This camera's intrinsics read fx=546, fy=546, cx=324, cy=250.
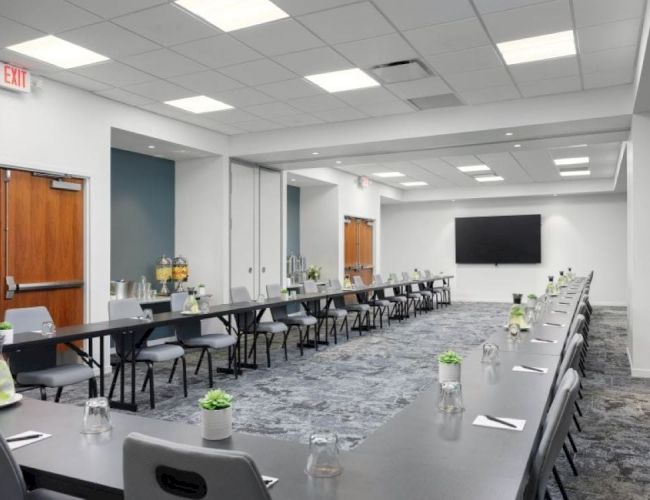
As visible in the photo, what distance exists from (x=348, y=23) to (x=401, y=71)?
1.26 metres

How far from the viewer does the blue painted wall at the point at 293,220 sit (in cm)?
1204

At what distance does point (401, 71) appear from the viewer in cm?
543

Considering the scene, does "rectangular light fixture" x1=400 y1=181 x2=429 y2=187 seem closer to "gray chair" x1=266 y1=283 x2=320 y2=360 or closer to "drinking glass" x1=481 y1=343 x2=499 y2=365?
"gray chair" x1=266 y1=283 x2=320 y2=360

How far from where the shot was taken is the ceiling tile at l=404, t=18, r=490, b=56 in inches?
172

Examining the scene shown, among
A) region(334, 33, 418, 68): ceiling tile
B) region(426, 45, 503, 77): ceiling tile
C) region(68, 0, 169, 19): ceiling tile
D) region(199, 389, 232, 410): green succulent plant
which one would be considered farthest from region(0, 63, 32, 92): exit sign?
region(199, 389, 232, 410): green succulent plant

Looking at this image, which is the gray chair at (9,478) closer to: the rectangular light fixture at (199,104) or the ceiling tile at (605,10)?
the ceiling tile at (605,10)

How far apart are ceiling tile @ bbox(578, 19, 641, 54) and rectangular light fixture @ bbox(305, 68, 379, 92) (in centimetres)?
203

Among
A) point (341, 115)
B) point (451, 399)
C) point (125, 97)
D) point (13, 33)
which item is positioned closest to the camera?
point (451, 399)

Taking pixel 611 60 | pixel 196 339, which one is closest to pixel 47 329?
pixel 196 339

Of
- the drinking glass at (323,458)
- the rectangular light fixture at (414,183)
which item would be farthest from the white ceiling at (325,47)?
the rectangular light fixture at (414,183)

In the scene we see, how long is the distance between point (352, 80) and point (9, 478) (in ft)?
16.8

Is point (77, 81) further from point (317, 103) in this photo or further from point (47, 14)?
point (317, 103)

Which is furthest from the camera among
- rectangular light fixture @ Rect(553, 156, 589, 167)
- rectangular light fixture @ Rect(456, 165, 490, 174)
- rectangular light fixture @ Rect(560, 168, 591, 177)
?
rectangular light fixture @ Rect(560, 168, 591, 177)

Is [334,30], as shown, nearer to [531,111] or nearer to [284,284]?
[531,111]
